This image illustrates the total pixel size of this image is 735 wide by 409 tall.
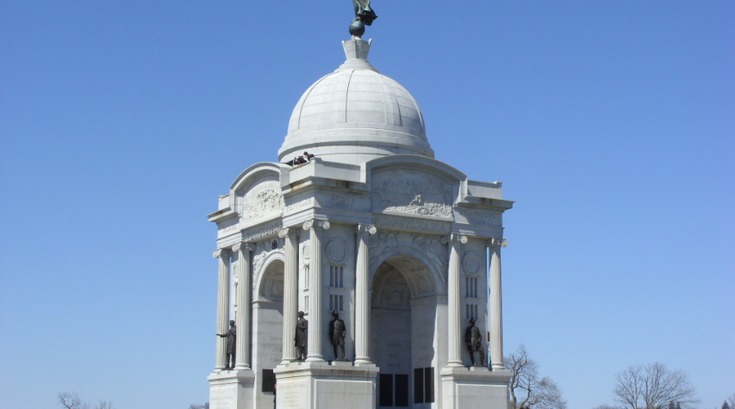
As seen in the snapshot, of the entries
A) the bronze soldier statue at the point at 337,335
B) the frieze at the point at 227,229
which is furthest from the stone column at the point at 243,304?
the bronze soldier statue at the point at 337,335

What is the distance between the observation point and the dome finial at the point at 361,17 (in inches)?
2329

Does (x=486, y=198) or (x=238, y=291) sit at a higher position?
(x=486, y=198)

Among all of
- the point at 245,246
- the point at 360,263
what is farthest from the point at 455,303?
the point at 245,246

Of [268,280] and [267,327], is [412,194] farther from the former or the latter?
[267,327]

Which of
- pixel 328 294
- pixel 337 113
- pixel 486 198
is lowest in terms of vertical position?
pixel 328 294

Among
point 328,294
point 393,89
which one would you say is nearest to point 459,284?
point 328,294

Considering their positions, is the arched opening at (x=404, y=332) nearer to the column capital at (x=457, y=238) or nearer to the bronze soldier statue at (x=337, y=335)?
the column capital at (x=457, y=238)

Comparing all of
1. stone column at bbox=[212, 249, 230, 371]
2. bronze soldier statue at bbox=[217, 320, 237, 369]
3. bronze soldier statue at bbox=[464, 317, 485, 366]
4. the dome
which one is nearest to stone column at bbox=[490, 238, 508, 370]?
bronze soldier statue at bbox=[464, 317, 485, 366]

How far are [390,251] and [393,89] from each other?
844cm

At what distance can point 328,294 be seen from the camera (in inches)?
1998

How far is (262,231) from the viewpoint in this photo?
54812 millimetres

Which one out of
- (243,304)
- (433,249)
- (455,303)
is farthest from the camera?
(243,304)

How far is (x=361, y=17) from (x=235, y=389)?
18.7 metres

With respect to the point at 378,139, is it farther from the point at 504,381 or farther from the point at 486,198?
the point at 504,381
